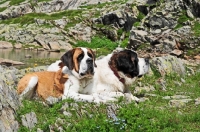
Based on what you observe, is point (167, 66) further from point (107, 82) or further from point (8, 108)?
point (8, 108)

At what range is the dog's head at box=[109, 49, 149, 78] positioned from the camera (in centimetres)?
1076

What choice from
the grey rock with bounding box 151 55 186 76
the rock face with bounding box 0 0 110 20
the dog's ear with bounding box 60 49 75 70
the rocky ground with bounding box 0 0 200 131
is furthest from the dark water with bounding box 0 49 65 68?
the rock face with bounding box 0 0 110 20

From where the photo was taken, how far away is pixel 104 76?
10.7 meters

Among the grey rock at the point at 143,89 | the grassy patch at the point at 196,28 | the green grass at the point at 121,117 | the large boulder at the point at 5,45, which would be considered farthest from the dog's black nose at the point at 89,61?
the large boulder at the point at 5,45

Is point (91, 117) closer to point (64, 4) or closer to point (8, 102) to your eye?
point (8, 102)

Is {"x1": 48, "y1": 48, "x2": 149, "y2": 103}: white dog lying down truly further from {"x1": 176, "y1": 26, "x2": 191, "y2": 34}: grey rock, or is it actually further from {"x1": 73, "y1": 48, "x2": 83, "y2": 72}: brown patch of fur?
{"x1": 176, "y1": 26, "x2": 191, "y2": 34}: grey rock

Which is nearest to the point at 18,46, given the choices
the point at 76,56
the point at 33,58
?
the point at 33,58

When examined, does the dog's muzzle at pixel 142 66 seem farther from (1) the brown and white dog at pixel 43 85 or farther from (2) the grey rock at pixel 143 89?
(1) the brown and white dog at pixel 43 85

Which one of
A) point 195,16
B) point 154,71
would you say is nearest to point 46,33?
point 195,16

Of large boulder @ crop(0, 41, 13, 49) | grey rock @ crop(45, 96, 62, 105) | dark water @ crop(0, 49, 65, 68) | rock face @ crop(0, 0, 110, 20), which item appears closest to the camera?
grey rock @ crop(45, 96, 62, 105)

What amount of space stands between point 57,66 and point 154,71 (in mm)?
6208

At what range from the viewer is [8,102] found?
27.9 ft

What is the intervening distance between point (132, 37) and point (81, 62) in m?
31.5

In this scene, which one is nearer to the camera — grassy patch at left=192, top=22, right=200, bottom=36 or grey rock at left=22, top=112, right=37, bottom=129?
grey rock at left=22, top=112, right=37, bottom=129
